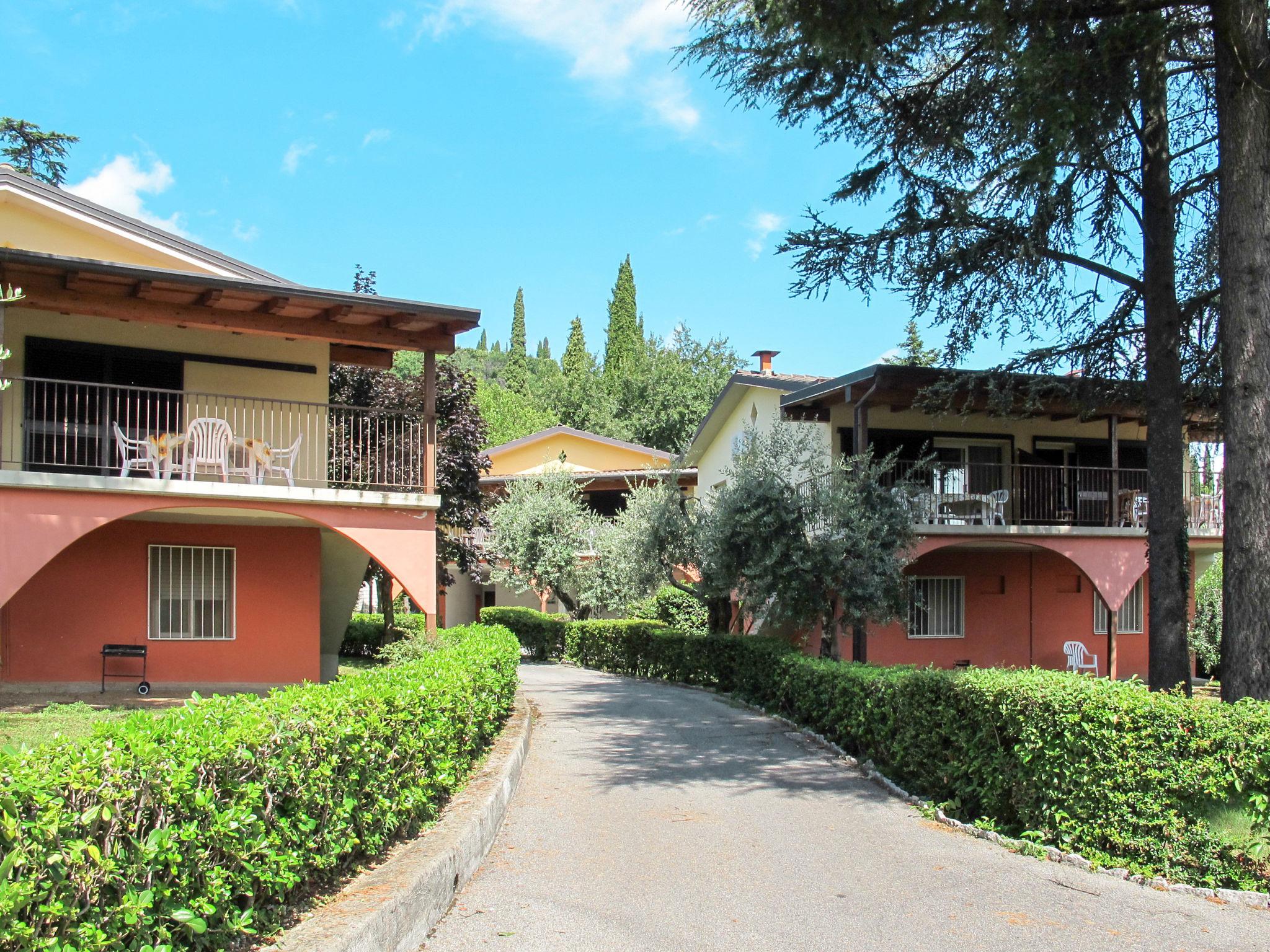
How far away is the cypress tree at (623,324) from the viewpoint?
72.6 m

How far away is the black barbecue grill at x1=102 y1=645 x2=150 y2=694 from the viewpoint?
1438 cm

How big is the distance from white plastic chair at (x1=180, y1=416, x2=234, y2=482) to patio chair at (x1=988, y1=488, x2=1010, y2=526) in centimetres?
1307

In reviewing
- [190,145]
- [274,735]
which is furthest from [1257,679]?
[190,145]

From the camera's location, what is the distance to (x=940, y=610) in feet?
72.8

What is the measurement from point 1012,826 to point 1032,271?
298 inches

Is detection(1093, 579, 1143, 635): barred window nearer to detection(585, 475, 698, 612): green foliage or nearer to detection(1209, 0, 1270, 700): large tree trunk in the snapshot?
detection(585, 475, 698, 612): green foliage

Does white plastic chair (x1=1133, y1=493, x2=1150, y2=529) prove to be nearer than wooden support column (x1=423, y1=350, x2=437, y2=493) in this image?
No

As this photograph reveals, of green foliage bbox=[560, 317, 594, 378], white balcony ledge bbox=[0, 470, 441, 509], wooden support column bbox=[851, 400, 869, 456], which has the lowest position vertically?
white balcony ledge bbox=[0, 470, 441, 509]

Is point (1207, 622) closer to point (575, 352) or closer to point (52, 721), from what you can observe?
point (52, 721)

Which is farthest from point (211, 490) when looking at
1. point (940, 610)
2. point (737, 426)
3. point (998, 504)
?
point (737, 426)

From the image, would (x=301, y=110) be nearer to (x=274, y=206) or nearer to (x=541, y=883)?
(x=274, y=206)

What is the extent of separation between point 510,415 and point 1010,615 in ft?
143

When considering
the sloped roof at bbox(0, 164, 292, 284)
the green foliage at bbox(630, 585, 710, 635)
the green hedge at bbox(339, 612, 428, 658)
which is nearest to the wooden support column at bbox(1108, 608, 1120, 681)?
the green foliage at bbox(630, 585, 710, 635)

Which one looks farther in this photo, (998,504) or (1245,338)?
(998,504)
